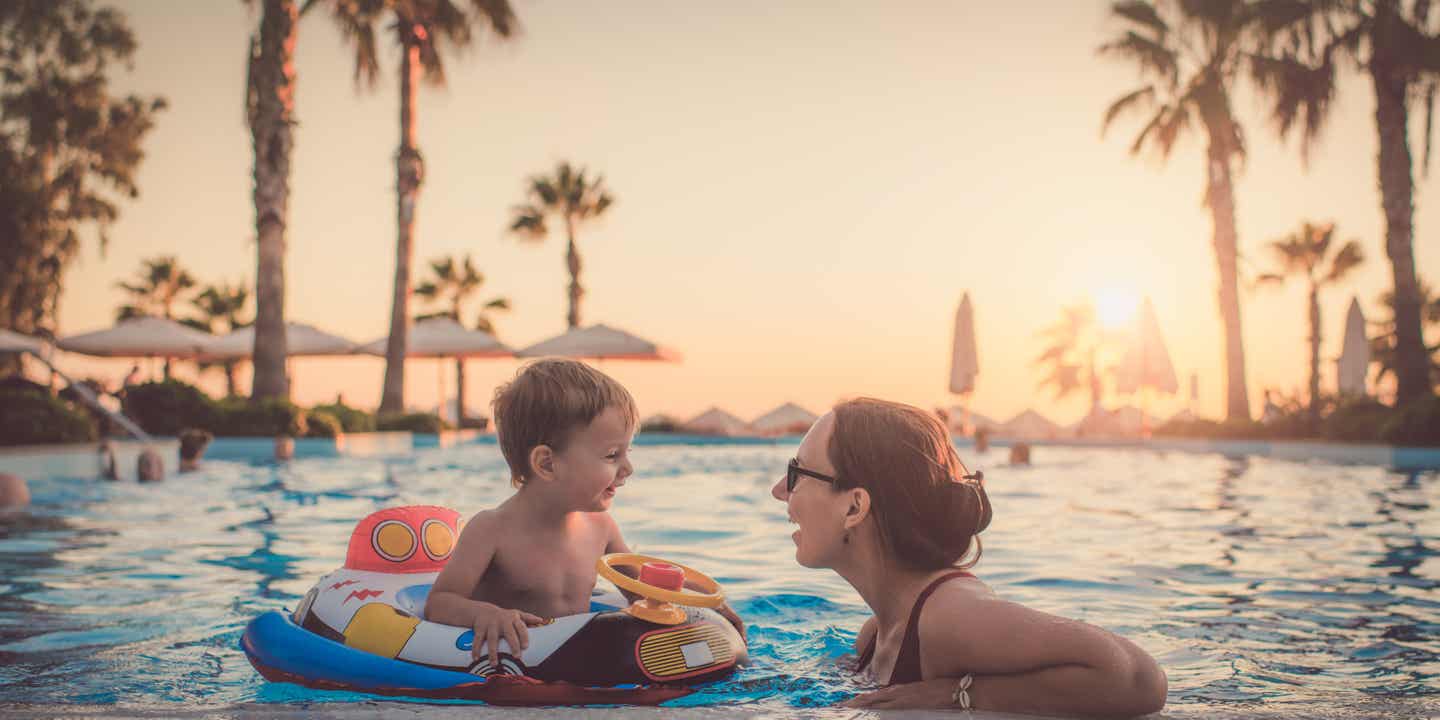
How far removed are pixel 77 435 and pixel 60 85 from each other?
20.2 m

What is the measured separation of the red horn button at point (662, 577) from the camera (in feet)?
9.97

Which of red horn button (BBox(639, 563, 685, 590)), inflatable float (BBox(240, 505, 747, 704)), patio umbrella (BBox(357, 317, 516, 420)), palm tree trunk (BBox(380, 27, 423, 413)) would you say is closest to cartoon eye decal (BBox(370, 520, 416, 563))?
inflatable float (BBox(240, 505, 747, 704))

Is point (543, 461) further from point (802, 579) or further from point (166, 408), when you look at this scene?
point (166, 408)

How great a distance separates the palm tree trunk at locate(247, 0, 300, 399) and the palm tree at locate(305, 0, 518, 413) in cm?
483

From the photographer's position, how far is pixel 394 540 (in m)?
3.80

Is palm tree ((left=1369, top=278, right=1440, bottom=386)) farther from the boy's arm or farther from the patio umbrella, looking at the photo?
the boy's arm

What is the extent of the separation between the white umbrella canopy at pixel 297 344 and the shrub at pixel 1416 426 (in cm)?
2380

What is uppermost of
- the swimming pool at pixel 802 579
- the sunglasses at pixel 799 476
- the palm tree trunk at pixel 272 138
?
the palm tree trunk at pixel 272 138

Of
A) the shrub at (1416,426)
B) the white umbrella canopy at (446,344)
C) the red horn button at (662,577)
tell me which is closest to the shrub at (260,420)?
the white umbrella canopy at (446,344)

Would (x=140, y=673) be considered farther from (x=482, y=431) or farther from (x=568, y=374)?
(x=482, y=431)

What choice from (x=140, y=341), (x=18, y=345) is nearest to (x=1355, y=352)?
(x=18, y=345)

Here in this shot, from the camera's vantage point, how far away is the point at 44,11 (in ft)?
99.5

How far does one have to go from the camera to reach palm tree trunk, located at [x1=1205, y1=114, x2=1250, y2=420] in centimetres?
2545

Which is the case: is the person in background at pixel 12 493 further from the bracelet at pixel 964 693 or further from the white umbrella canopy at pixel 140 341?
the white umbrella canopy at pixel 140 341
